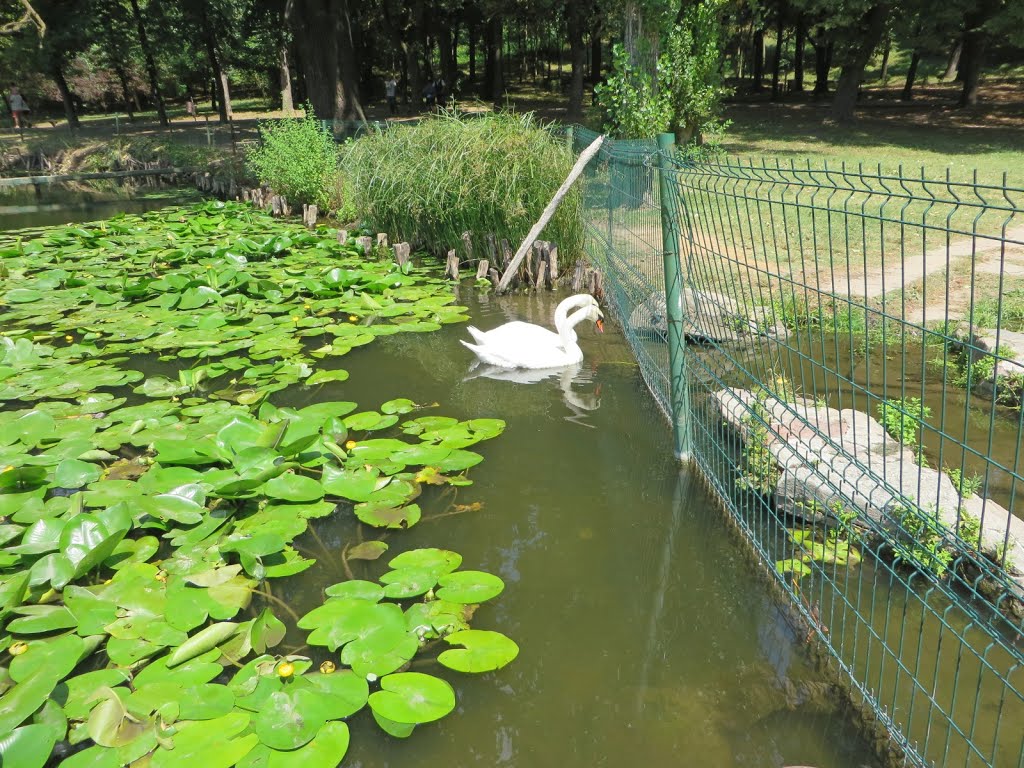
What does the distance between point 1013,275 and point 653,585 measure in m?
4.89

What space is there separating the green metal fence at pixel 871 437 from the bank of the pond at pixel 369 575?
24 centimetres

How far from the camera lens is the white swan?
4.82 meters

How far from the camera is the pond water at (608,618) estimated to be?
215 centimetres

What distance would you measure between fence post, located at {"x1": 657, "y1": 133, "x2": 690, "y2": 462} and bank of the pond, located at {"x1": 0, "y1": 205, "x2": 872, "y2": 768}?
1.43ft

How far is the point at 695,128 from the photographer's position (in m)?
10.4

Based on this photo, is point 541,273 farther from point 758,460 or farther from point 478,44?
point 478,44

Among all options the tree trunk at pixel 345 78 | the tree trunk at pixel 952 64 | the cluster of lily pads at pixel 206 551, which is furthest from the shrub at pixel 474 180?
the tree trunk at pixel 952 64

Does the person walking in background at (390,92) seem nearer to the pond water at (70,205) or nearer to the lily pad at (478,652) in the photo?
the pond water at (70,205)

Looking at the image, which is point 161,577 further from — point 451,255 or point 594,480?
point 451,255

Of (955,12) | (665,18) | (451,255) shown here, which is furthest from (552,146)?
(955,12)

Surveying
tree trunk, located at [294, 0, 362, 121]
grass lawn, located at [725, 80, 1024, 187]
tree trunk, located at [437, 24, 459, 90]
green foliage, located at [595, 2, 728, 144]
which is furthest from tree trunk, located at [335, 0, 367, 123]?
tree trunk, located at [437, 24, 459, 90]

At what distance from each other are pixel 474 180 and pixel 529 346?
2.73 meters

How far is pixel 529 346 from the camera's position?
15.8ft

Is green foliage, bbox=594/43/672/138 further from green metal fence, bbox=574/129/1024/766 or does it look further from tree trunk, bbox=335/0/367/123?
tree trunk, bbox=335/0/367/123
